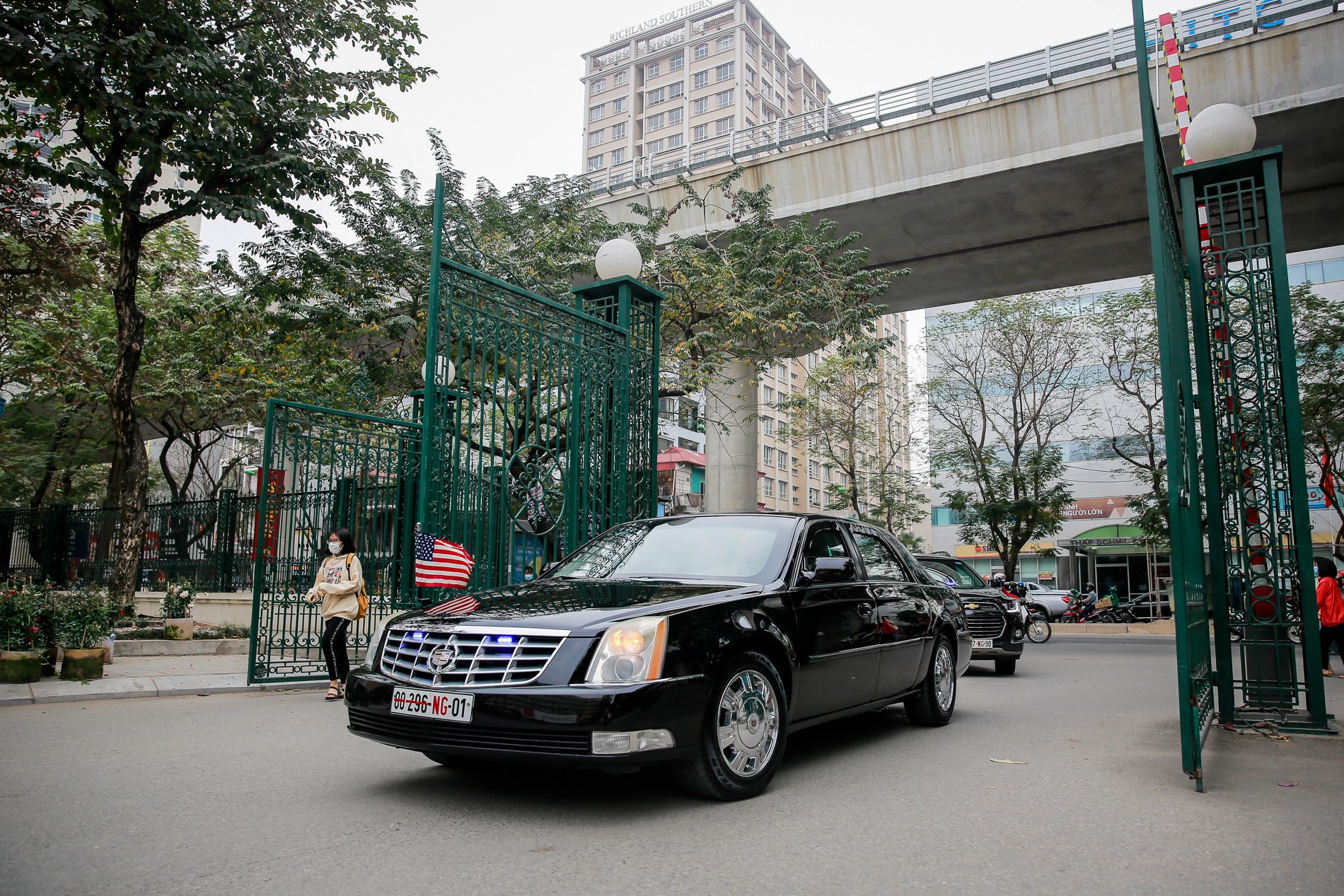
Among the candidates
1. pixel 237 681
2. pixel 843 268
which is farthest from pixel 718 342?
pixel 237 681

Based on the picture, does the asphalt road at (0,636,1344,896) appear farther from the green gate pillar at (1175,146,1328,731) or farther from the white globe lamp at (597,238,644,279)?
the white globe lamp at (597,238,644,279)

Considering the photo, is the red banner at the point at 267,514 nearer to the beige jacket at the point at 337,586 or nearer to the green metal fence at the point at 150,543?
the beige jacket at the point at 337,586

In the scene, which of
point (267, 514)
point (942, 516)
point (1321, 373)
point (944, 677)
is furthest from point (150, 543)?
point (942, 516)

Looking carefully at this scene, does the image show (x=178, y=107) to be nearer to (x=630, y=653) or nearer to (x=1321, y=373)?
(x=630, y=653)

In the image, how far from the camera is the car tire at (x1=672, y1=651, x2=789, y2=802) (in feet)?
14.4

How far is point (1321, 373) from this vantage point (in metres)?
25.2

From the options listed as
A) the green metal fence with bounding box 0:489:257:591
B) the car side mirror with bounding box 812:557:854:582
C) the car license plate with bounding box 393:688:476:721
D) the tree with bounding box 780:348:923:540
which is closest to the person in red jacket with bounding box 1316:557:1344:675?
the car side mirror with bounding box 812:557:854:582

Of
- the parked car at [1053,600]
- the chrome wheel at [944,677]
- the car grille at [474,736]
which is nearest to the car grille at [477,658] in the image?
the car grille at [474,736]

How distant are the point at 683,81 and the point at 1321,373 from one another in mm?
65787

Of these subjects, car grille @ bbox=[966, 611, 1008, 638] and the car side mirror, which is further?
car grille @ bbox=[966, 611, 1008, 638]

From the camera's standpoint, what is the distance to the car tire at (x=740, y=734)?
4391 mm

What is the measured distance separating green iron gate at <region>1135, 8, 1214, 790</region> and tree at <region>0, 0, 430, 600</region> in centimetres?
995

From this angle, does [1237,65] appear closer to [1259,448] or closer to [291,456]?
[1259,448]

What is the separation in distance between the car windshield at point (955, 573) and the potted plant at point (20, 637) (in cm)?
1003
